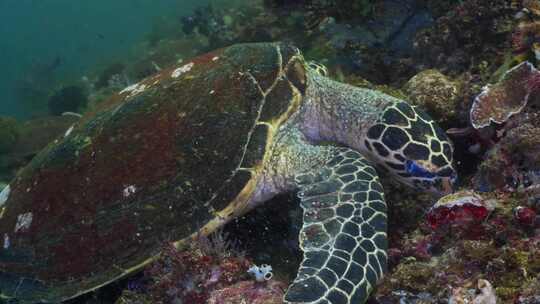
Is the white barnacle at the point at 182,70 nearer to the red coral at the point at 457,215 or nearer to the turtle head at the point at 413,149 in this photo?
the turtle head at the point at 413,149

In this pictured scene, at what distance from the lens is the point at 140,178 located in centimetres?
371

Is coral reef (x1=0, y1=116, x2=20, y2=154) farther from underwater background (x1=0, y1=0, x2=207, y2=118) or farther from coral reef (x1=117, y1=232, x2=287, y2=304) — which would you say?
underwater background (x1=0, y1=0, x2=207, y2=118)

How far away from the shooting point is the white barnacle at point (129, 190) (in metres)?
3.69

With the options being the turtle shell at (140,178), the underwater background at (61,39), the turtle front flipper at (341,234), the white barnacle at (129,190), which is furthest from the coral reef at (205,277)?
the underwater background at (61,39)

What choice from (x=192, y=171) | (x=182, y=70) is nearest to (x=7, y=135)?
(x=182, y=70)

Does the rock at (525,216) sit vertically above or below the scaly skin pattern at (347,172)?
above

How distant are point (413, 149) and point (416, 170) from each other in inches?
7.1

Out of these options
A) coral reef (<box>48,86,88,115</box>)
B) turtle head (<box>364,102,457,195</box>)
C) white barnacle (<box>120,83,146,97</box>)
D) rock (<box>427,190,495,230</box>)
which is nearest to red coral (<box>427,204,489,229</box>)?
rock (<box>427,190,495,230</box>)

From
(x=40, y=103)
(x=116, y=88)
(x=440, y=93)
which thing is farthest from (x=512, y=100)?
(x=40, y=103)

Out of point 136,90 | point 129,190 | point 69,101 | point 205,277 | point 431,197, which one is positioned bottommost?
point 69,101

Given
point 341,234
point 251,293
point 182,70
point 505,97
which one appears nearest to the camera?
point 251,293

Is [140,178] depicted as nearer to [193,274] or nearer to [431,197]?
[193,274]

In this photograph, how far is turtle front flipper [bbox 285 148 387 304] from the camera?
105 inches

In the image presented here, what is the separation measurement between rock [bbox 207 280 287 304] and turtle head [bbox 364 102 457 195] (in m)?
1.51
